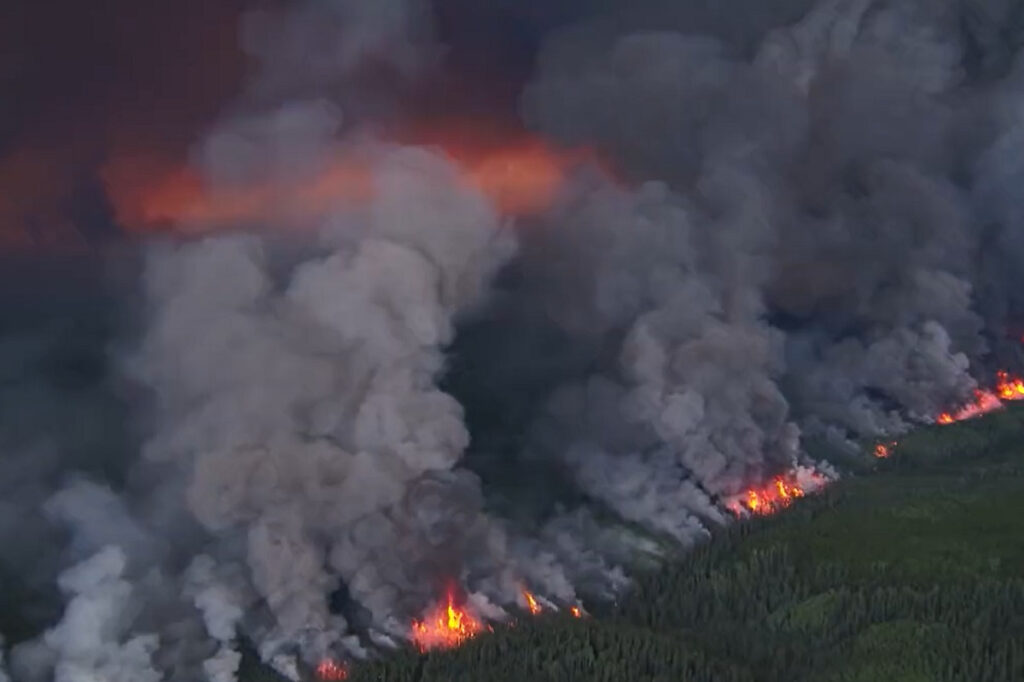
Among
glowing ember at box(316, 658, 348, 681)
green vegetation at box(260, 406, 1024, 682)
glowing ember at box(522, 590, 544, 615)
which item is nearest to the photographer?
green vegetation at box(260, 406, 1024, 682)

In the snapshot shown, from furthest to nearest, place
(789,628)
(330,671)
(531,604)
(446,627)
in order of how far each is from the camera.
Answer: (531,604), (789,628), (446,627), (330,671)

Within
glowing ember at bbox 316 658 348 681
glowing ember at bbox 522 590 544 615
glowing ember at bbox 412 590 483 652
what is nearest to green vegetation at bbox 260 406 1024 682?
glowing ember at bbox 316 658 348 681

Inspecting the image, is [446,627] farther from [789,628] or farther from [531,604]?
[789,628]

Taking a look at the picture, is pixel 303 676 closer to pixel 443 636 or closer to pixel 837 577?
pixel 443 636

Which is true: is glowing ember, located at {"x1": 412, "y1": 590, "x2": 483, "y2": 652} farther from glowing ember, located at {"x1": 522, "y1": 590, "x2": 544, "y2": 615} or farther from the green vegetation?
glowing ember, located at {"x1": 522, "y1": 590, "x2": 544, "y2": 615}

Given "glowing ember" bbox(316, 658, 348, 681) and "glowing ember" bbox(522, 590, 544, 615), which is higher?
"glowing ember" bbox(522, 590, 544, 615)

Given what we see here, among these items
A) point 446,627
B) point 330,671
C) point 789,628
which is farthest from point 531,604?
point 330,671

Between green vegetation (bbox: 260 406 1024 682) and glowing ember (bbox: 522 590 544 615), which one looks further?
glowing ember (bbox: 522 590 544 615)
